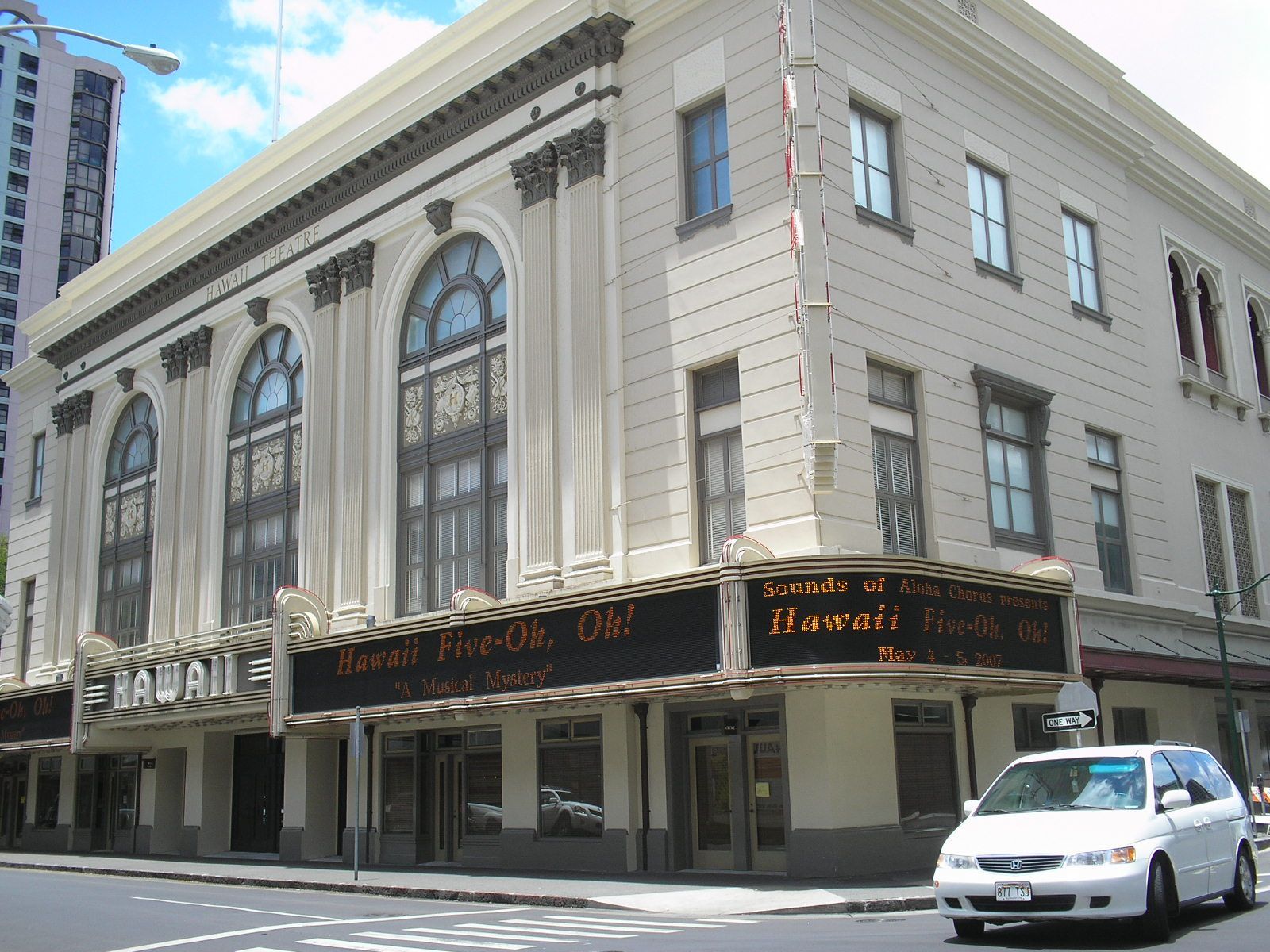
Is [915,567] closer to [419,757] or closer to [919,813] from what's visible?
[919,813]

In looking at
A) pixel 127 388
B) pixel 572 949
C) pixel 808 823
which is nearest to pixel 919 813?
pixel 808 823

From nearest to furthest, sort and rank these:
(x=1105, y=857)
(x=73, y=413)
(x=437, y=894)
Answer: (x=1105, y=857) < (x=437, y=894) < (x=73, y=413)

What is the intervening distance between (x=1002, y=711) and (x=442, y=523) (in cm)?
1179

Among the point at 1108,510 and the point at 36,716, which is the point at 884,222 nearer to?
the point at 1108,510

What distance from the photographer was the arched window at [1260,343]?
35094 millimetres

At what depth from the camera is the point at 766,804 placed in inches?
797

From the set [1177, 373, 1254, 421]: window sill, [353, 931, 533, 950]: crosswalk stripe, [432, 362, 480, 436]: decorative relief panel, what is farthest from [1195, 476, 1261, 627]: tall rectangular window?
[353, 931, 533, 950]: crosswalk stripe

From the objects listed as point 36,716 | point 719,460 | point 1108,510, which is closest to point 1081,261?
point 1108,510

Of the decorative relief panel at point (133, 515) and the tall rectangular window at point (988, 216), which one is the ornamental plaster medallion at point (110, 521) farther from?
the tall rectangular window at point (988, 216)

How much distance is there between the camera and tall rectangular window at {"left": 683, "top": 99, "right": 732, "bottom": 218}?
881 inches

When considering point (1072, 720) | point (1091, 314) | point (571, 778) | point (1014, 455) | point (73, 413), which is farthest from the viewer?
point (73, 413)

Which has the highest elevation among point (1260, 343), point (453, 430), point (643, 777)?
point (1260, 343)

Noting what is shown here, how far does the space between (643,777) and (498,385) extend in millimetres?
8823

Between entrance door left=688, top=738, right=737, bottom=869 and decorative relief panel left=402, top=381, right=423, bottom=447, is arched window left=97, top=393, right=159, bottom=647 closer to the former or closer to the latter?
decorative relief panel left=402, top=381, right=423, bottom=447
